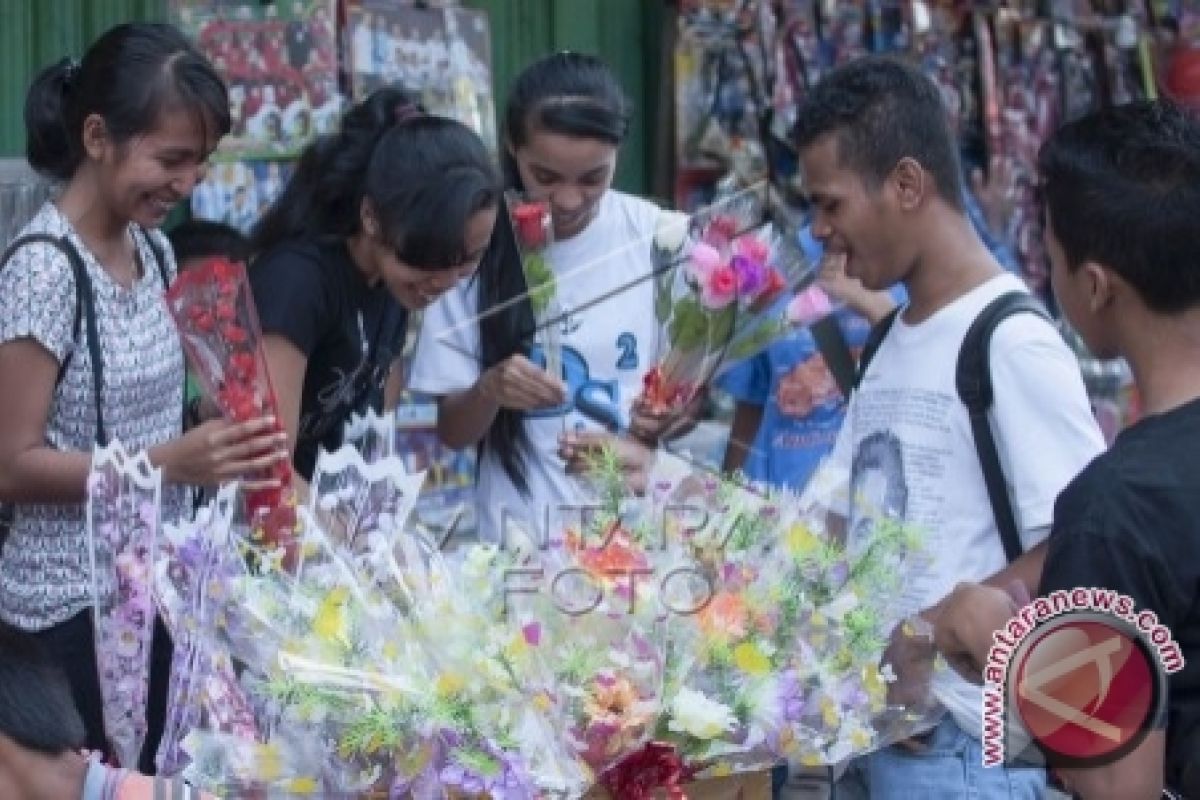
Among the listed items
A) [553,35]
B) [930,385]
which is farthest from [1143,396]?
[553,35]

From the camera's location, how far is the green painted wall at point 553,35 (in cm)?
464

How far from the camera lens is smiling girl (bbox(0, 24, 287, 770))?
3.14 meters

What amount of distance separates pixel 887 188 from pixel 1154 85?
3.78m

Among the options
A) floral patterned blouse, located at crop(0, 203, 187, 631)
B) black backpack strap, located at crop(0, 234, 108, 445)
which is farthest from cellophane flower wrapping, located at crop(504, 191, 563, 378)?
black backpack strap, located at crop(0, 234, 108, 445)

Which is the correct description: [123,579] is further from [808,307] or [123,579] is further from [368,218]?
[808,307]

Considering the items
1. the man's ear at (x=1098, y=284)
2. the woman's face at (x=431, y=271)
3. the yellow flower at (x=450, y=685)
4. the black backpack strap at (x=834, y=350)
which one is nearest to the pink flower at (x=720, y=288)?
the woman's face at (x=431, y=271)

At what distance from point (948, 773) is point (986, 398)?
0.51m

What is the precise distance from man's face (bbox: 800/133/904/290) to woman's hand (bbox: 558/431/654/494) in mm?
417

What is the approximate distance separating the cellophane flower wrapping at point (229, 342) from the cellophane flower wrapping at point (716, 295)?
70 centimetres

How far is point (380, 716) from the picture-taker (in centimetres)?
233

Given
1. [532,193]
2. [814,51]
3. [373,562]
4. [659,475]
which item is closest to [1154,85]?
[814,51]

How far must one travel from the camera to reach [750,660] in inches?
97.3

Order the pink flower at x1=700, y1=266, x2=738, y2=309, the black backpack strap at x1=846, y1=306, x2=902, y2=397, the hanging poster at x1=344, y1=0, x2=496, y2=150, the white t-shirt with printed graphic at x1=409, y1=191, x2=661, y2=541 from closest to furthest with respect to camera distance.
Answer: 1. the black backpack strap at x1=846, y1=306, x2=902, y2=397
2. the pink flower at x1=700, y1=266, x2=738, y2=309
3. the white t-shirt with printed graphic at x1=409, y1=191, x2=661, y2=541
4. the hanging poster at x1=344, y1=0, x2=496, y2=150

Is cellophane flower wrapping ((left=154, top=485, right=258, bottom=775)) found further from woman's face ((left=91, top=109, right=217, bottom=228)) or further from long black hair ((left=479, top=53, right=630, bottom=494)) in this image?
long black hair ((left=479, top=53, right=630, bottom=494))
